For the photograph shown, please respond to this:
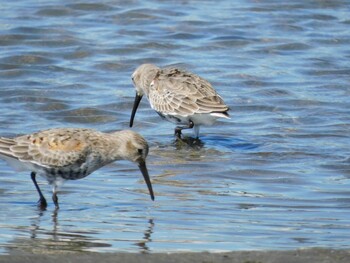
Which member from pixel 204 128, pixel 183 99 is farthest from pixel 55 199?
pixel 204 128

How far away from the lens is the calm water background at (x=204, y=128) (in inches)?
348

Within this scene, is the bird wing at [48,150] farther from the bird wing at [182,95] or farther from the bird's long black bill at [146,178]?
the bird wing at [182,95]

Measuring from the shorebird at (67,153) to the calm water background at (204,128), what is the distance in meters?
0.35

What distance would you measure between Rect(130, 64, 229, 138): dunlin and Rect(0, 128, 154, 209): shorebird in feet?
11.9

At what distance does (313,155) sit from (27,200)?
4.08 metres

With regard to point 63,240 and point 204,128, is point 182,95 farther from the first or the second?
point 63,240

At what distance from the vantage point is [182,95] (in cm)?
1384

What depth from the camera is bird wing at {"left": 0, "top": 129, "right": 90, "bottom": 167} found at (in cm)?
966

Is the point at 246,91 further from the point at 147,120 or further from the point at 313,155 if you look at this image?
the point at 313,155

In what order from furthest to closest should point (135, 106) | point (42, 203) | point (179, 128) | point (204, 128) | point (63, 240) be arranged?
1. point (204, 128)
2. point (135, 106)
3. point (179, 128)
4. point (42, 203)
5. point (63, 240)

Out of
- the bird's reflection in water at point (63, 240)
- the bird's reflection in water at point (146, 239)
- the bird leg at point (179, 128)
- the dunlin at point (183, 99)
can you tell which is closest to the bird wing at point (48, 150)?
the bird's reflection in water at point (63, 240)

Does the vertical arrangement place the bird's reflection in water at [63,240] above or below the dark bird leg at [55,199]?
above

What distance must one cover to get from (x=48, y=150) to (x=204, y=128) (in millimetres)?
5302

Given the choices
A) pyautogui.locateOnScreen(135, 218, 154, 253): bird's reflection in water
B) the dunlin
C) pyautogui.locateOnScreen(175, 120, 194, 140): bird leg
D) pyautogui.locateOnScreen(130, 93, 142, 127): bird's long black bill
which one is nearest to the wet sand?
pyautogui.locateOnScreen(135, 218, 154, 253): bird's reflection in water
